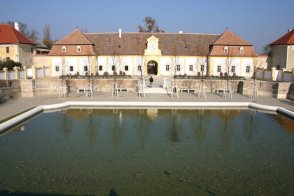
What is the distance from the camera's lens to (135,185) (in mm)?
9727

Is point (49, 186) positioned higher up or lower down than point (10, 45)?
lower down

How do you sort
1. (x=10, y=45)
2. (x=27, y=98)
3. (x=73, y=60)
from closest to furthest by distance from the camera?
(x=27, y=98)
(x=73, y=60)
(x=10, y=45)

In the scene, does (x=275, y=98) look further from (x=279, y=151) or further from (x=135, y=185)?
(x=135, y=185)

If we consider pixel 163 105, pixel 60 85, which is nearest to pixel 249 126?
pixel 163 105

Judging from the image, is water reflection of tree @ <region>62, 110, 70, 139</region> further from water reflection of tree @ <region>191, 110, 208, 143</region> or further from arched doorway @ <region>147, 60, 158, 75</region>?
arched doorway @ <region>147, 60, 158, 75</region>

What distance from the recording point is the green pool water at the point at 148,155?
9695 mm

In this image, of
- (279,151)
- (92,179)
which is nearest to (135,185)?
(92,179)

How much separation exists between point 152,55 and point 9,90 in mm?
19094

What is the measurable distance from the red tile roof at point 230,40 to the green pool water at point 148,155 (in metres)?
19.9

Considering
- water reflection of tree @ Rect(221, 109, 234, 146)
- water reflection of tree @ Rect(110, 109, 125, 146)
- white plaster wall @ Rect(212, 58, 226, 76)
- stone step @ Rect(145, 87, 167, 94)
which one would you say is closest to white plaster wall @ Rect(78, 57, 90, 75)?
stone step @ Rect(145, 87, 167, 94)

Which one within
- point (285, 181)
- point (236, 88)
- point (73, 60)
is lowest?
point (285, 181)

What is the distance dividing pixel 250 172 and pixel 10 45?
3873cm

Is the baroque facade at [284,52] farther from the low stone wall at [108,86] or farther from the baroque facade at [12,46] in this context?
the baroque facade at [12,46]

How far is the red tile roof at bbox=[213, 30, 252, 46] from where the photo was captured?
37.7 meters
